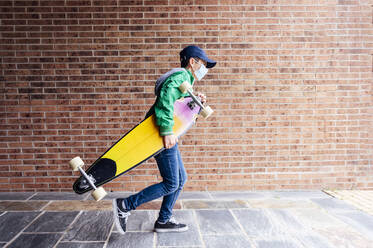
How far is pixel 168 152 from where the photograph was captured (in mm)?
2283

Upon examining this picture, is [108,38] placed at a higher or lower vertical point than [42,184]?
higher

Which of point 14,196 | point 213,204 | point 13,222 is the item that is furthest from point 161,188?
point 14,196

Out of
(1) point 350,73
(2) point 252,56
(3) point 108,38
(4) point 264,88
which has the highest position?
(3) point 108,38

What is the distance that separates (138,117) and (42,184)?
1753 mm

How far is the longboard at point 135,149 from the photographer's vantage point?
226 cm

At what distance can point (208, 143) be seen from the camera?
3666 mm

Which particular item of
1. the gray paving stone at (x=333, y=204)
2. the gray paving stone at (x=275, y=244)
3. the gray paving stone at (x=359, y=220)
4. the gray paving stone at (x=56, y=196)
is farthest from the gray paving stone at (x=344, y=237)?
the gray paving stone at (x=56, y=196)

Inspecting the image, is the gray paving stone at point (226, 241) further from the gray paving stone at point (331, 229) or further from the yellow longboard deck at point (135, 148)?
the yellow longboard deck at point (135, 148)

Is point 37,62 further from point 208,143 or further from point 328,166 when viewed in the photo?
point 328,166

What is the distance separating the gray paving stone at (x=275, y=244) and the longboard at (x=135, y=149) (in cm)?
129

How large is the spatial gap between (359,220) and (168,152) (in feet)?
7.82

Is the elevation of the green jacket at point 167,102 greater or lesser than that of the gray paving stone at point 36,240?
greater

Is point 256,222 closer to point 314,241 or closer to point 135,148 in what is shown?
point 314,241

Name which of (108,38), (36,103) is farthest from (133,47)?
(36,103)
